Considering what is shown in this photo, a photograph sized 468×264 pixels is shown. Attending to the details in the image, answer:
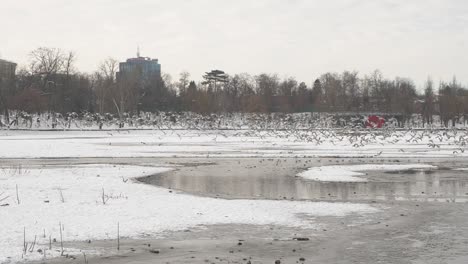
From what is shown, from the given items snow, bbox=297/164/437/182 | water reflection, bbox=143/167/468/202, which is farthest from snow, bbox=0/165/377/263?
snow, bbox=297/164/437/182

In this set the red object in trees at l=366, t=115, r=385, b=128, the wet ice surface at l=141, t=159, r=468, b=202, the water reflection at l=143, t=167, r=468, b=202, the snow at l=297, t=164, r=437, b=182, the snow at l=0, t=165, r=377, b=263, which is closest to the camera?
the snow at l=0, t=165, r=377, b=263

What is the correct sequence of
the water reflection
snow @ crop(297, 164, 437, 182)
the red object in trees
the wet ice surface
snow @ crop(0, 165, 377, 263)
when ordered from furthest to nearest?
the red object in trees → snow @ crop(297, 164, 437, 182) → the wet ice surface → the water reflection → snow @ crop(0, 165, 377, 263)

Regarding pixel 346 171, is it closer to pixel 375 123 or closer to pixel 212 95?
pixel 375 123

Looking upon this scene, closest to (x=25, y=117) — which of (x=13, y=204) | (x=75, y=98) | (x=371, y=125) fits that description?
(x=75, y=98)

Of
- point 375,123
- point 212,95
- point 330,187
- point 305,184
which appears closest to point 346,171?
point 305,184

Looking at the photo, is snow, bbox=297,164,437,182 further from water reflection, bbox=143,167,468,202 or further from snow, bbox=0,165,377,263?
snow, bbox=0,165,377,263

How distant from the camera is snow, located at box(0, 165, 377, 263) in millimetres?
12820

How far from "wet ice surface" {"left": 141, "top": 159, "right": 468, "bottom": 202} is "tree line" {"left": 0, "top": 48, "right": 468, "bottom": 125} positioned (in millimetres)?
71386

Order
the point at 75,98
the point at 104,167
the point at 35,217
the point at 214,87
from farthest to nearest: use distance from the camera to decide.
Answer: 1. the point at 214,87
2. the point at 75,98
3. the point at 104,167
4. the point at 35,217

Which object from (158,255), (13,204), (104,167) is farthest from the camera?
(104,167)

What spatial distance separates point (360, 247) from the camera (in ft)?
38.4

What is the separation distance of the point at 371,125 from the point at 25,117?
51.1 meters

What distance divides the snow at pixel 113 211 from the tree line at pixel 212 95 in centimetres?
7600

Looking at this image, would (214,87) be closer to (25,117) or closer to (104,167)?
(25,117)
